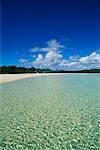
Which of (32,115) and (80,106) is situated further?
(80,106)

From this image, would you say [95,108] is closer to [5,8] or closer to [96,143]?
[96,143]

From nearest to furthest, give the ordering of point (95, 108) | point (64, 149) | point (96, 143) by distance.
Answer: point (64, 149) → point (96, 143) → point (95, 108)

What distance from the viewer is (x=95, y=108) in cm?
686

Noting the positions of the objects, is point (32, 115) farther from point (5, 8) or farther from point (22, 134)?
point (5, 8)

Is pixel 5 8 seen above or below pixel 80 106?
above

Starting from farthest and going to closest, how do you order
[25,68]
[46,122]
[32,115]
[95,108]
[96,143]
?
[25,68], [95,108], [32,115], [46,122], [96,143]

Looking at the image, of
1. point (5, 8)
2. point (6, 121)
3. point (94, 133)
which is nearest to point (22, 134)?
point (6, 121)

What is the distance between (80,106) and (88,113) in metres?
1.07

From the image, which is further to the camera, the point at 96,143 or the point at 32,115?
the point at 32,115

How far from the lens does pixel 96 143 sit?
153 inches

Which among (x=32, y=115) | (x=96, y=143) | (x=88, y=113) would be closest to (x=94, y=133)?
(x=96, y=143)

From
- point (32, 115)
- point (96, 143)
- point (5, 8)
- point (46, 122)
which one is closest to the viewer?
point (96, 143)

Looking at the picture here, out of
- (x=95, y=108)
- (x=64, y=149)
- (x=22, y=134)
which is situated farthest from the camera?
(x=95, y=108)

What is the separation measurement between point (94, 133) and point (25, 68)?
56.8 metres
